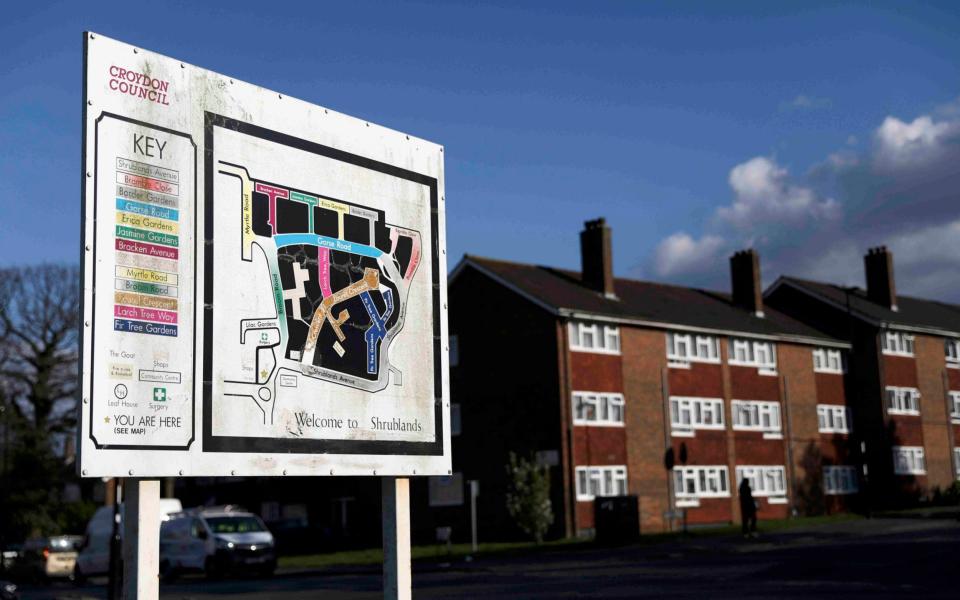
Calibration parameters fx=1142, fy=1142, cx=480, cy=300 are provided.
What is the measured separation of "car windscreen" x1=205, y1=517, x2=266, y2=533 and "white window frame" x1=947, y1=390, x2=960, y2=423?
47662 millimetres

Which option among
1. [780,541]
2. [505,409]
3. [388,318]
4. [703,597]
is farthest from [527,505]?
[388,318]

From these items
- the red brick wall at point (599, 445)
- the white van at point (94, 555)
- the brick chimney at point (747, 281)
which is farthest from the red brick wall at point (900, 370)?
the white van at point (94, 555)

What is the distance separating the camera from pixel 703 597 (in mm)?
18141

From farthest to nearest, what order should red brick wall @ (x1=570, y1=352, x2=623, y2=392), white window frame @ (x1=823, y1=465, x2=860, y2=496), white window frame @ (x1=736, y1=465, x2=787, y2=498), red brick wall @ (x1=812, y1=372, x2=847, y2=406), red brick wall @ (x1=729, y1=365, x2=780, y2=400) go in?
red brick wall @ (x1=812, y1=372, x2=847, y2=406) → white window frame @ (x1=823, y1=465, x2=860, y2=496) → red brick wall @ (x1=729, y1=365, x2=780, y2=400) → white window frame @ (x1=736, y1=465, x2=787, y2=498) → red brick wall @ (x1=570, y1=352, x2=623, y2=392)

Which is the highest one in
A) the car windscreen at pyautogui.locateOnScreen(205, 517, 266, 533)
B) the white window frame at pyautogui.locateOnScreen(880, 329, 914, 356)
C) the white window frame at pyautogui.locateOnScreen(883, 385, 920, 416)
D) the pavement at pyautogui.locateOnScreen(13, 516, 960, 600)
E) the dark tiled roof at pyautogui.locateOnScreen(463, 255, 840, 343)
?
the dark tiled roof at pyautogui.locateOnScreen(463, 255, 840, 343)

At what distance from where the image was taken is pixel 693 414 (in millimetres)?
52781

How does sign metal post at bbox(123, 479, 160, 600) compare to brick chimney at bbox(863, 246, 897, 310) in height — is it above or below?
below

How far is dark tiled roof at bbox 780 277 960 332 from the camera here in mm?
63438

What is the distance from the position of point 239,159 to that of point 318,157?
29.8 inches

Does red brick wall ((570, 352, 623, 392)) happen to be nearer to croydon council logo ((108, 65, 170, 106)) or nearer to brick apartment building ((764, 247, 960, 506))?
brick apartment building ((764, 247, 960, 506))

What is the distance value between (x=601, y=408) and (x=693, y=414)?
6.26 metres

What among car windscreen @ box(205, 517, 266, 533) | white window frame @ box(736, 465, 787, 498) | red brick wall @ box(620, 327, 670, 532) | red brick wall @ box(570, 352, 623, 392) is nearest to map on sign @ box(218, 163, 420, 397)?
car windscreen @ box(205, 517, 266, 533)

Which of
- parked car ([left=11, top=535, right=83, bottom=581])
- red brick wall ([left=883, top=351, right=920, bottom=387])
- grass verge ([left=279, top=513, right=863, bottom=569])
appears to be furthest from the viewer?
red brick wall ([left=883, top=351, right=920, bottom=387])

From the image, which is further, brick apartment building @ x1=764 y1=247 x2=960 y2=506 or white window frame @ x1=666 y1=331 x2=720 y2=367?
brick apartment building @ x1=764 y1=247 x2=960 y2=506
